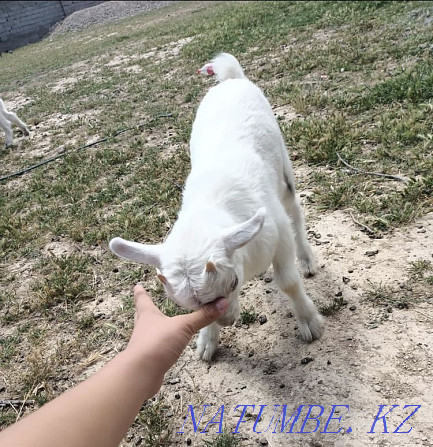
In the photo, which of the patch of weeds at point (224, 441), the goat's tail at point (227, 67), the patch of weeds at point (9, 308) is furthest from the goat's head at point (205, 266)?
the goat's tail at point (227, 67)

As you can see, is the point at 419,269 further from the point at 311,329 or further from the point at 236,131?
the point at 236,131

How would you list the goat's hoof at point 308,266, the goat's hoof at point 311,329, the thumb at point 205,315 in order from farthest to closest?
the goat's hoof at point 308,266
the goat's hoof at point 311,329
the thumb at point 205,315

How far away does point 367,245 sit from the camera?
362 centimetres

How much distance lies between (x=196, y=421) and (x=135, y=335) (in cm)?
115

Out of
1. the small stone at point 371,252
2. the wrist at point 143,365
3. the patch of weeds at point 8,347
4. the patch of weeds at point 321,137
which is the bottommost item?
the patch of weeds at point 8,347

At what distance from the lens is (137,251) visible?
2.34m

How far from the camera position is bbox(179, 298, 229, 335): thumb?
6.60ft

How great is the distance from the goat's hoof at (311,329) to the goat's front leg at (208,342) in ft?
1.93

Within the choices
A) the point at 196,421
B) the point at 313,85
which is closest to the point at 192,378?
the point at 196,421

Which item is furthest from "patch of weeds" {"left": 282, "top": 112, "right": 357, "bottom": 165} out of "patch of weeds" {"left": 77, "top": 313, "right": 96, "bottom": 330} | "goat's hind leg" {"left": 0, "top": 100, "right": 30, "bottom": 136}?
"goat's hind leg" {"left": 0, "top": 100, "right": 30, "bottom": 136}

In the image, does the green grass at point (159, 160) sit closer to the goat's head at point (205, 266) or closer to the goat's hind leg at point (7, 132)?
the goat's hind leg at point (7, 132)

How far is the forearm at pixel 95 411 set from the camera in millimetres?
1514

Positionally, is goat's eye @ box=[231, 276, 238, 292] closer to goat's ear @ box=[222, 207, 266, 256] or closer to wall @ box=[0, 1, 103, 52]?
goat's ear @ box=[222, 207, 266, 256]

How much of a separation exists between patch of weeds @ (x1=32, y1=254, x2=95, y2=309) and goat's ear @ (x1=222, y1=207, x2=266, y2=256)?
2308mm
